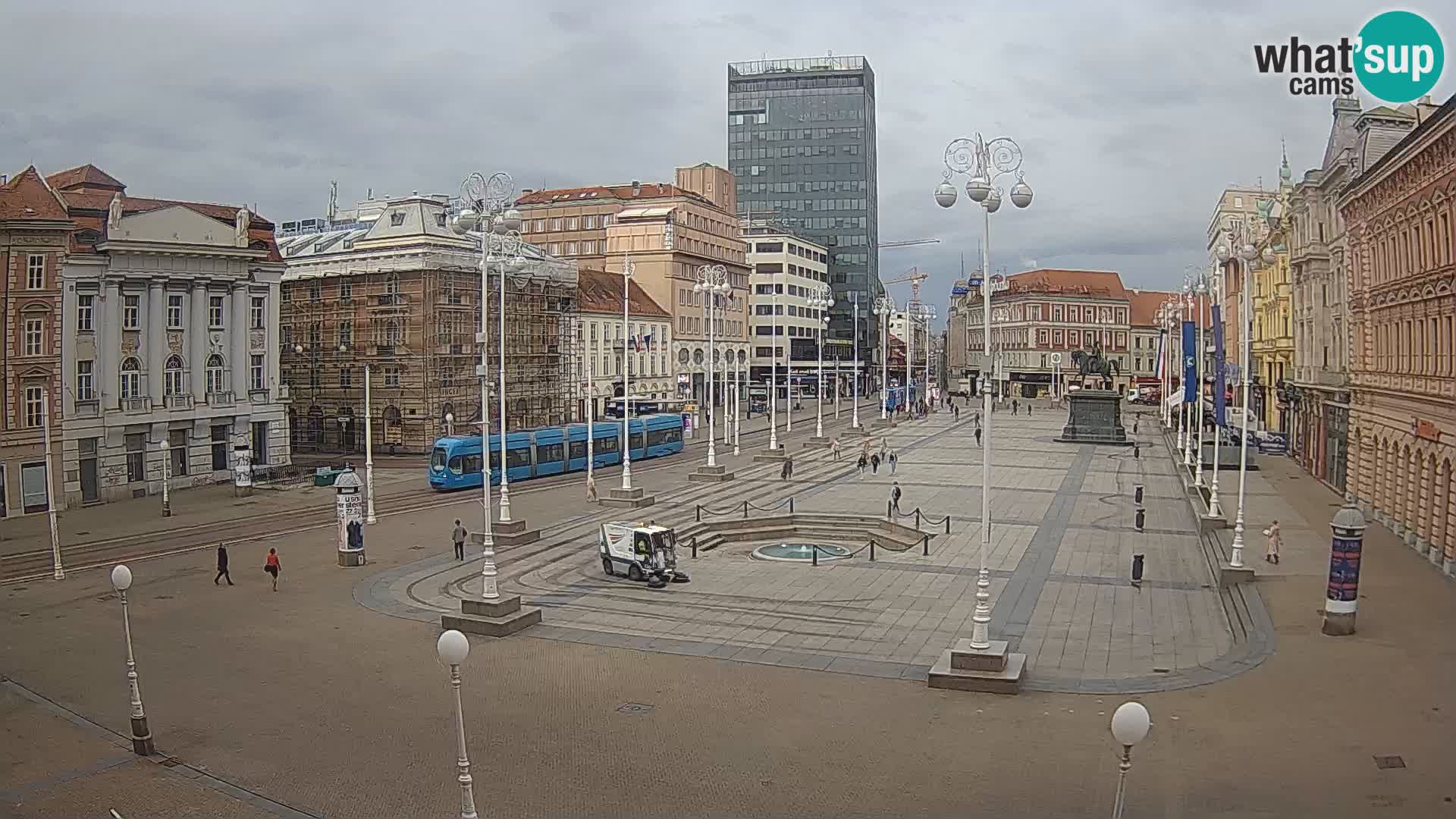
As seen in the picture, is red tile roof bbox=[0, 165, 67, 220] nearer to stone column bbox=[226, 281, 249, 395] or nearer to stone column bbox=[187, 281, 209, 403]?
stone column bbox=[187, 281, 209, 403]

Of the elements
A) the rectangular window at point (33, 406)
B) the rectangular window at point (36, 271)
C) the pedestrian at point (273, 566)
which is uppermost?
the rectangular window at point (36, 271)

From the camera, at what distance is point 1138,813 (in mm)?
14664

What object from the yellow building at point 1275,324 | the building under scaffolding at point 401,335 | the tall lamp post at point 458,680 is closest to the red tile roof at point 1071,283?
the yellow building at point 1275,324

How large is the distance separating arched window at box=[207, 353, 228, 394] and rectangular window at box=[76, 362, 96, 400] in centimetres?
629

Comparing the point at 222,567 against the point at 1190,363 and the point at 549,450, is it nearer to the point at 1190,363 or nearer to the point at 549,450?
the point at 549,450

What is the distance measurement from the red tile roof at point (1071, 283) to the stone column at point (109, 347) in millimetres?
113066

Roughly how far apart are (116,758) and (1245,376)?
3164 cm

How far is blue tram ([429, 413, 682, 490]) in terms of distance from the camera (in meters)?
51.5

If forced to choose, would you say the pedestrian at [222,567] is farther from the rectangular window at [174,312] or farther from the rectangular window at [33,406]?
the rectangular window at [174,312]

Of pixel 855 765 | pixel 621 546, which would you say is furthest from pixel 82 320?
pixel 855 765

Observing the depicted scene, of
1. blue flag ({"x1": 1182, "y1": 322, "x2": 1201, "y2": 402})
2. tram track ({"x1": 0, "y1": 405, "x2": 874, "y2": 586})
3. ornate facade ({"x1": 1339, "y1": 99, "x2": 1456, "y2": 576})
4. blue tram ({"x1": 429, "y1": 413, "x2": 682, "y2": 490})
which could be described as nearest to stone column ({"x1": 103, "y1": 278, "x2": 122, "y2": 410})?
tram track ({"x1": 0, "y1": 405, "x2": 874, "y2": 586})

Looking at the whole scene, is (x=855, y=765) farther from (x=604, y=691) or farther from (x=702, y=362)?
(x=702, y=362)

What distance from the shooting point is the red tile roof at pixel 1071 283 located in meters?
142

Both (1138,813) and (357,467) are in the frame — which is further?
(357,467)
